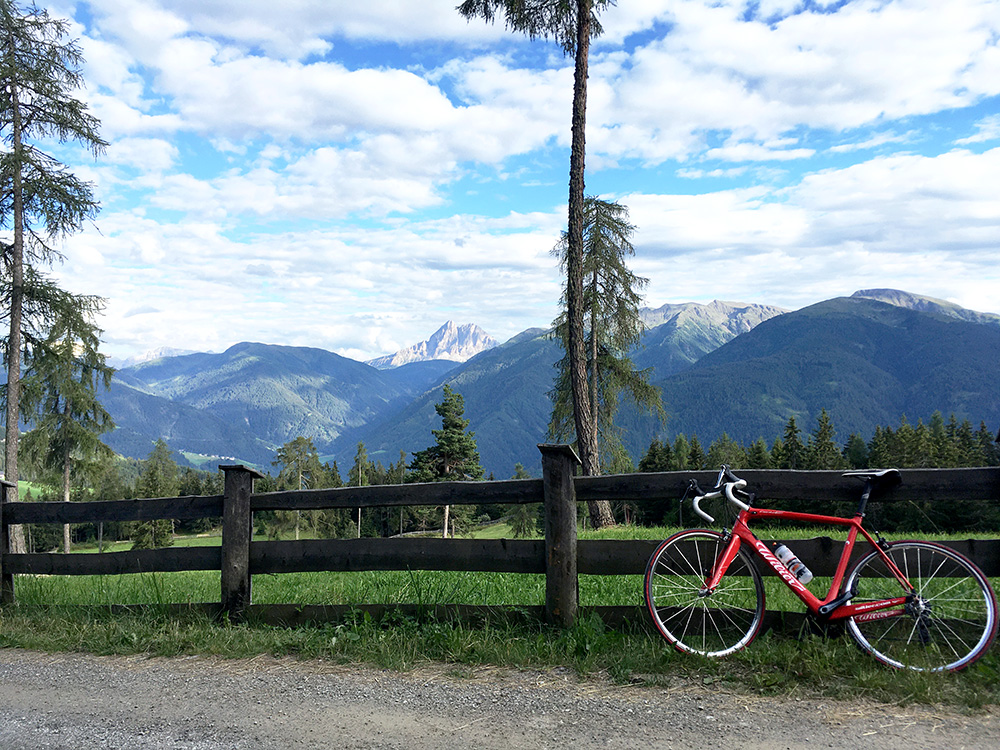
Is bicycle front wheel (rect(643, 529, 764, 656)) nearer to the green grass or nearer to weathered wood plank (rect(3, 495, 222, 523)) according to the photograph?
the green grass

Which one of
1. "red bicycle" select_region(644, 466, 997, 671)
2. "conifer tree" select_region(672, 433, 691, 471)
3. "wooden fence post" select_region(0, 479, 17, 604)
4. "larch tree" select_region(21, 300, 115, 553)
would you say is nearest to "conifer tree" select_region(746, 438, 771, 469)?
"conifer tree" select_region(672, 433, 691, 471)

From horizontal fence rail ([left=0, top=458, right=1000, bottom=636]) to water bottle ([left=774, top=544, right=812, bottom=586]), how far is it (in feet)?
0.69

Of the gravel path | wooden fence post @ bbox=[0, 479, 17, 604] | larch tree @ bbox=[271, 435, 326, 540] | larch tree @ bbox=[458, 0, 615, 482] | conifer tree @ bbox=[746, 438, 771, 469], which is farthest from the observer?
larch tree @ bbox=[271, 435, 326, 540]

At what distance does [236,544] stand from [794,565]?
5.09 metres

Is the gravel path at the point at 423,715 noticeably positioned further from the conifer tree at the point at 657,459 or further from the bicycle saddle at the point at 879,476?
the conifer tree at the point at 657,459

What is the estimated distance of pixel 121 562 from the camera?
23.7 feet

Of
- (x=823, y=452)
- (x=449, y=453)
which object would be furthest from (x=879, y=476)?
(x=823, y=452)

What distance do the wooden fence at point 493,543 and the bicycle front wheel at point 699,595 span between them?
0.91 ft

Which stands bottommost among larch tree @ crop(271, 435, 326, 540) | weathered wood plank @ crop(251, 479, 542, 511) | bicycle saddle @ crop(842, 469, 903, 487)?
larch tree @ crop(271, 435, 326, 540)

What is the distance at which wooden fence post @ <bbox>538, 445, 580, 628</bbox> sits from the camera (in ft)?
18.9

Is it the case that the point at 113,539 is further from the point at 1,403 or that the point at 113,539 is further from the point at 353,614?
the point at 353,614

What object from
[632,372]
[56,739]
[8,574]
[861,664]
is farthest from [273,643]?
[632,372]

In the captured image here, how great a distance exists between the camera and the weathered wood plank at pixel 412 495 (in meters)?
6.00

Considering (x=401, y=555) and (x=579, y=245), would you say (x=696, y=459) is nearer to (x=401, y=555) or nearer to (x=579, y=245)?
(x=579, y=245)
